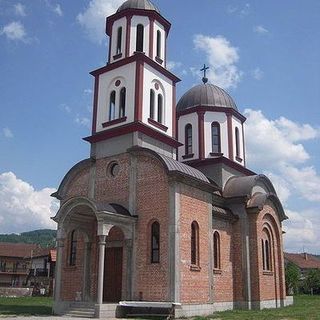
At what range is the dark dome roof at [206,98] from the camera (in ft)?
94.2

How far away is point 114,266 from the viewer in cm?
2012

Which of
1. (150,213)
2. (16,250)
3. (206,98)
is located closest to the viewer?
(150,213)

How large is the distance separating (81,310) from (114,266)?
2.52m

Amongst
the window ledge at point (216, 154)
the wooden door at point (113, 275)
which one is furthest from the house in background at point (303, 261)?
the wooden door at point (113, 275)

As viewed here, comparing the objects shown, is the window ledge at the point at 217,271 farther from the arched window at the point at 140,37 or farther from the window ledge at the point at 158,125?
the arched window at the point at 140,37

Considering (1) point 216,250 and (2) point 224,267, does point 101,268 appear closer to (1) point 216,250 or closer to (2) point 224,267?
(1) point 216,250

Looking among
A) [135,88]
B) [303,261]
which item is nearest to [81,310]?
[135,88]

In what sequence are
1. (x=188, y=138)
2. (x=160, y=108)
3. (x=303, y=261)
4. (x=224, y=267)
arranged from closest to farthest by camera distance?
(x=224, y=267) → (x=160, y=108) → (x=188, y=138) → (x=303, y=261)

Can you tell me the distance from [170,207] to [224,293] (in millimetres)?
6423

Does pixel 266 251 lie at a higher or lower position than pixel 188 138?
lower

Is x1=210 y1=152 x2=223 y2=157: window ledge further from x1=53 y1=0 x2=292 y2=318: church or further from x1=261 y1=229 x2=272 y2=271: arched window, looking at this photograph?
x1=261 y1=229 x2=272 y2=271: arched window

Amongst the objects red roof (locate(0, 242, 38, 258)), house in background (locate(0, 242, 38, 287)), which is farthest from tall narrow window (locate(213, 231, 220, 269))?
red roof (locate(0, 242, 38, 258))

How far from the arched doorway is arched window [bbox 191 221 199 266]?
309 centimetres

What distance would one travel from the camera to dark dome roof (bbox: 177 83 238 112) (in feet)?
94.2
